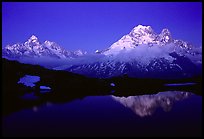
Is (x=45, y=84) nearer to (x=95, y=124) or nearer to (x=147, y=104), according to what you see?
(x=147, y=104)

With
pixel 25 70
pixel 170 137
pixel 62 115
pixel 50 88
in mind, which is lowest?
pixel 170 137

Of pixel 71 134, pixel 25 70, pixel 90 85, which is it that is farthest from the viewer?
pixel 90 85

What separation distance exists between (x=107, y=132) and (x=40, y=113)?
12355 millimetres

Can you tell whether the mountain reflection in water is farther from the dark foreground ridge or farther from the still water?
the dark foreground ridge

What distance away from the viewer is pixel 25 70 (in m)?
73.9

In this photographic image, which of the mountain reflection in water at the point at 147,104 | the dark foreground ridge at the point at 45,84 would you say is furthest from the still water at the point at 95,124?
the dark foreground ridge at the point at 45,84

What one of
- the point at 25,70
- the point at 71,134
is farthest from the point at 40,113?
the point at 25,70

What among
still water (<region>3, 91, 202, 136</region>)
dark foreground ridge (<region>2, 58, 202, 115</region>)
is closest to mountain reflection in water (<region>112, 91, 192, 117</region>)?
still water (<region>3, 91, 202, 136</region>)

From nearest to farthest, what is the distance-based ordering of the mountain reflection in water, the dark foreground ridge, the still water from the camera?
the still water → the mountain reflection in water → the dark foreground ridge

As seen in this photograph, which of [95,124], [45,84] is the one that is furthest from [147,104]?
[45,84]

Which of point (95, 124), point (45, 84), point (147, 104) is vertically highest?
point (45, 84)

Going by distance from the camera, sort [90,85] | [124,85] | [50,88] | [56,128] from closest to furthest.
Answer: [56,128] < [50,88] < [90,85] < [124,85]

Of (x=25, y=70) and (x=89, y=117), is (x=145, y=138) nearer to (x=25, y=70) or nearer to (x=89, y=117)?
(x=89, y=117)

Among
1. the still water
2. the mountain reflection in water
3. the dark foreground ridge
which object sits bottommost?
the still water
